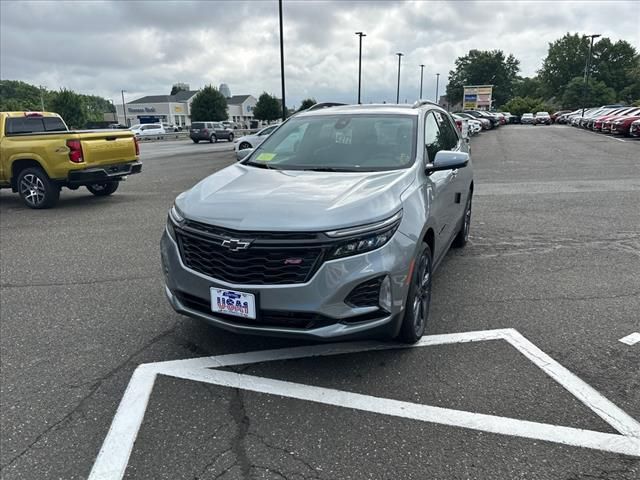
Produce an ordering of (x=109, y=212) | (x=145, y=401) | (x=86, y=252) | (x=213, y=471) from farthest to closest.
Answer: (x=109, y=212) < (x=86, y=252) < (x=145, y=401) < (x=213, y=471)

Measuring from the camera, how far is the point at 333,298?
2.71 meters

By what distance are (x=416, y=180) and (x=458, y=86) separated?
117 metres

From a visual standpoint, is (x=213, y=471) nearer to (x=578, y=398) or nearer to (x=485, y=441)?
(x=485, y=441)

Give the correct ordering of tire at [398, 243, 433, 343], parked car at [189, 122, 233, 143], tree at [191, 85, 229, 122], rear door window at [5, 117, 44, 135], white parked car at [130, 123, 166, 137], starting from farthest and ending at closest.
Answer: tree at [191, 85, 229, 122] < white parked car at [130, 123, 166, 137] < parked car at [189, 122, 233, 143] < rear door window at [5, 117, 44, 135] < tire at [398, 243, 433, 343]

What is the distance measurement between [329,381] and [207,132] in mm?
37230

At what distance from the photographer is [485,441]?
2.46 meters

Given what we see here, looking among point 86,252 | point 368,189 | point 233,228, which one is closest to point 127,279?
point 86,252

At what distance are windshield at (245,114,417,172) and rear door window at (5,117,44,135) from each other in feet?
24.3

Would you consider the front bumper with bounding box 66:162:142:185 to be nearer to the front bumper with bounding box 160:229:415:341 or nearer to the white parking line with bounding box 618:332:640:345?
the front bumper with bounding box 160:229:415:341

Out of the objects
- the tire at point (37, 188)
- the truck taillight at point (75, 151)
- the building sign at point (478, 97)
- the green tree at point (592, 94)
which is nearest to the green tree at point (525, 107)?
the green tree at point (592, 94)

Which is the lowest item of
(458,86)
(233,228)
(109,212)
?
(109,212)

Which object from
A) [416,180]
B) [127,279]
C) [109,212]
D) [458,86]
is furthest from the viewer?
[458,86]

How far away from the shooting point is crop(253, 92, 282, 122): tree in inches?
2862

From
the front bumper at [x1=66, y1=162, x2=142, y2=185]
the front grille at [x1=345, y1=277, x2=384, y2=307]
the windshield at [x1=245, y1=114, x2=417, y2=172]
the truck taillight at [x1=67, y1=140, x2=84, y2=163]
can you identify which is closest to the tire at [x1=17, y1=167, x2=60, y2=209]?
the front bumper at [x1=66, y1=162, x2=142, y2=185]
